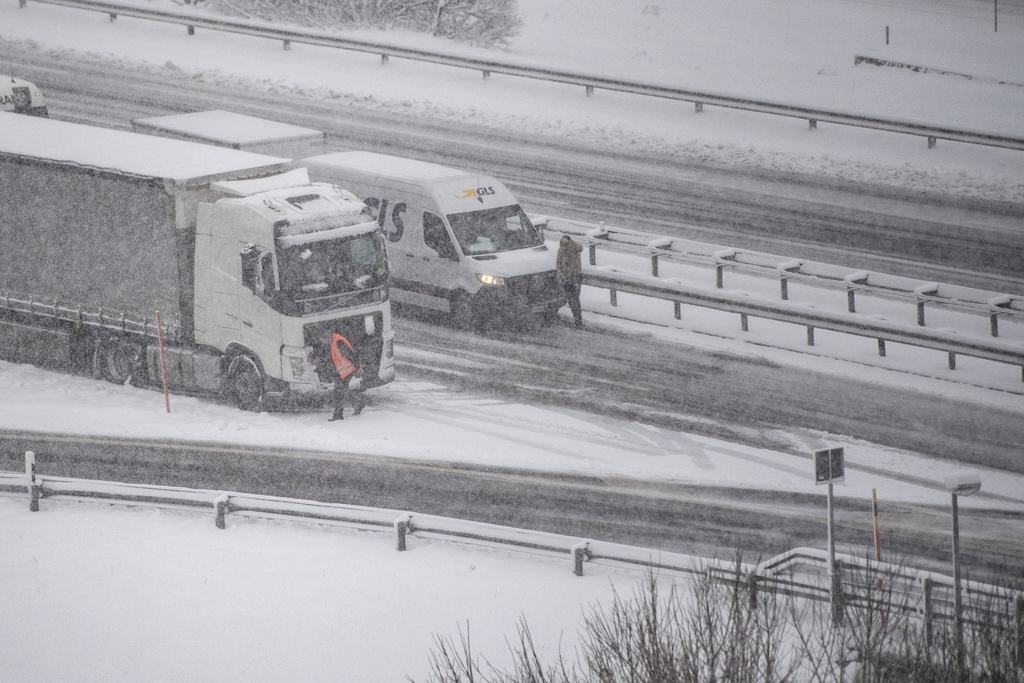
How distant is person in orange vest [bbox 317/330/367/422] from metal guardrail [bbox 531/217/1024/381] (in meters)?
6.03

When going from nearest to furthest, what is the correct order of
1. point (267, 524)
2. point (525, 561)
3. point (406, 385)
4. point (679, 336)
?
point (525, 561) < point (267, 524) < point (406, 385) < point (679, 336)

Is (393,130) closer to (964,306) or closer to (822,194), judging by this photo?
(822,194)

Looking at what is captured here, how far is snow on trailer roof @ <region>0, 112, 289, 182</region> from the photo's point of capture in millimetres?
17406

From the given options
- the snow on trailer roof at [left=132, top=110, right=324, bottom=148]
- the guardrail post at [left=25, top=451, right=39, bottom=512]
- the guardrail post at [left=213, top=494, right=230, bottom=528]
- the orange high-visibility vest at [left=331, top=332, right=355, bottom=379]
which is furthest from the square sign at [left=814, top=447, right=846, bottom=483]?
the snow on trailer roof at [left=132, top=110, right=324, bottom=148]

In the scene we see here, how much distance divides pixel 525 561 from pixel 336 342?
4.88 metres

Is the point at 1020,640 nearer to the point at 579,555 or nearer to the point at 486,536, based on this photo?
the point at 579,555

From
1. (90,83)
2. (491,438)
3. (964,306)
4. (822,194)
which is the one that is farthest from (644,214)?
(90,83)

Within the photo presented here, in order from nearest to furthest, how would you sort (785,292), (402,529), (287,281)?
(402,529)
(287,281)
(785,292)

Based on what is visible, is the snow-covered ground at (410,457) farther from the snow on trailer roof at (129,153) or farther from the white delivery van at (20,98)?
the white delivery van at (20,98)

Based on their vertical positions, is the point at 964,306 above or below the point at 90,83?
below

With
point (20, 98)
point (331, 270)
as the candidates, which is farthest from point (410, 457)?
point (20, 98)

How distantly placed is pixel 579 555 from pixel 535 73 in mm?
21402

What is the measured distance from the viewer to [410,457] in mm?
15797

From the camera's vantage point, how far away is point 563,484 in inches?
587
